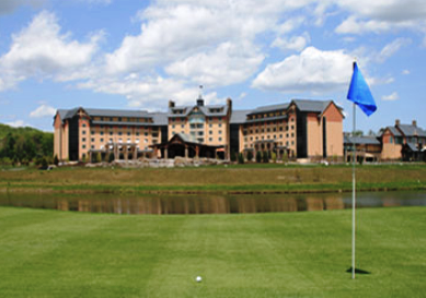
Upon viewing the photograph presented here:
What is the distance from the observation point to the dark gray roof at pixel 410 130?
392 ft

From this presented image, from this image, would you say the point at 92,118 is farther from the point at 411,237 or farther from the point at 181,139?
the point at 411,237

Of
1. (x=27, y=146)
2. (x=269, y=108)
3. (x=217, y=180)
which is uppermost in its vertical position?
(x=269, y=108)

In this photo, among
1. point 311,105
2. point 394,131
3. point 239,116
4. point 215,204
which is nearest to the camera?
point 215,204

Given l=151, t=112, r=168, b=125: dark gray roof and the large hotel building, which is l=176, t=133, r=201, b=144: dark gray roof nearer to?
the large hotel building

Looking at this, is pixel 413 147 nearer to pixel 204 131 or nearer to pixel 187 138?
pixel 204 131

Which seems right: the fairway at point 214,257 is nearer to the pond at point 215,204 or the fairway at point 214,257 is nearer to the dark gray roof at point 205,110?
the pond at point 215,204

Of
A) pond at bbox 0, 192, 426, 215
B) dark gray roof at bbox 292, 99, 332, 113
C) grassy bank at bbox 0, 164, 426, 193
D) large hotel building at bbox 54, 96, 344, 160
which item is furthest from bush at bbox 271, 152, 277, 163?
pond at bbox 0, 192, 426, 215

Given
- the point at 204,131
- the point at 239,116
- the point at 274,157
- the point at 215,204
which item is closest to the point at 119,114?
the point at 204,131

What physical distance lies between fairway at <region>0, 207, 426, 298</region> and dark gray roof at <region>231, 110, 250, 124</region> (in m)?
95.1

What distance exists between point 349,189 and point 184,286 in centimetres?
5269

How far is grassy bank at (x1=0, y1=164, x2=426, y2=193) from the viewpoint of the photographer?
60406 millimetres

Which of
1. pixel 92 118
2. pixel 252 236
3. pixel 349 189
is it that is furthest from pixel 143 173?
pixel 252 236

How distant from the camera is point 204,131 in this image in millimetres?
113562

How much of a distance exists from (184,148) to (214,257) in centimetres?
9198
